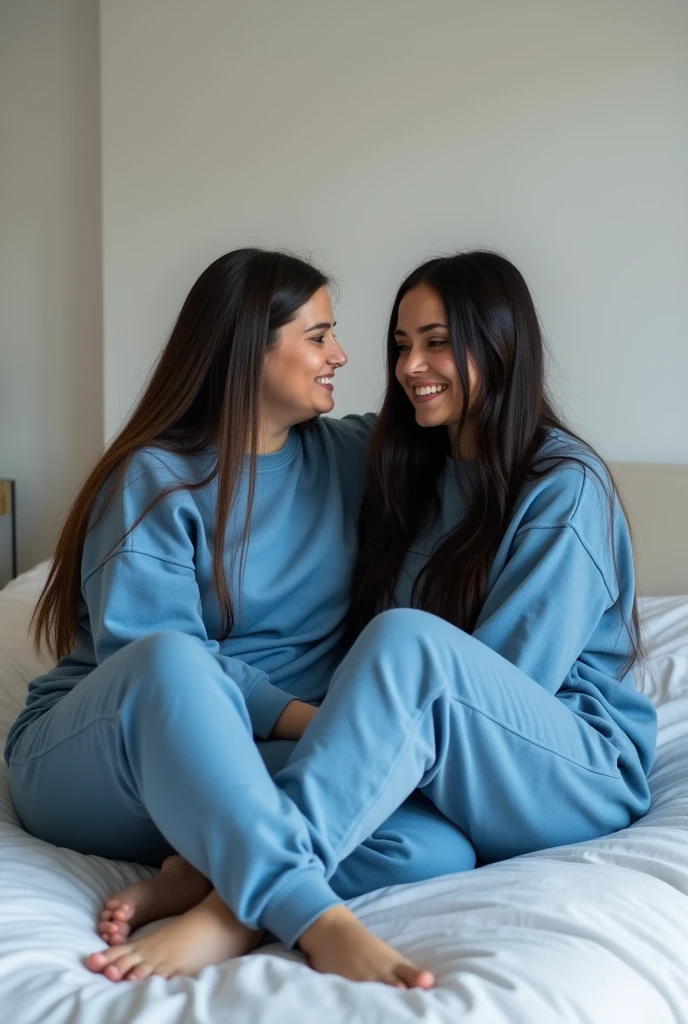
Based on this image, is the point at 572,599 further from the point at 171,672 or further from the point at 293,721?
the point at 171,672

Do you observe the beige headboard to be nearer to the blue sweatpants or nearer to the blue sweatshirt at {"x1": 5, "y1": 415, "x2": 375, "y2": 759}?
the blue sweatshirt at {"x1": 5, "y1": 415, "x2": 375, "y2": 759}

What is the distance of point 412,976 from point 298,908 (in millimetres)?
128

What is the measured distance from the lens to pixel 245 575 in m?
1.50

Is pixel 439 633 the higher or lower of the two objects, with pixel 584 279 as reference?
lower

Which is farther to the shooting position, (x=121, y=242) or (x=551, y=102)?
(x=121, y=242)

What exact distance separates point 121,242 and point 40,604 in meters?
1.71

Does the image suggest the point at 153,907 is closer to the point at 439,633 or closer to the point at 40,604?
the point at 439,633

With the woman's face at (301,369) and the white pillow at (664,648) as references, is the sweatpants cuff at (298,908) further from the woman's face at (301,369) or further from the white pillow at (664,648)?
the white pillow at (664,648)

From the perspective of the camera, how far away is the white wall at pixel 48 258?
10.7ft

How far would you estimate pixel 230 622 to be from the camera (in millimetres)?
1484

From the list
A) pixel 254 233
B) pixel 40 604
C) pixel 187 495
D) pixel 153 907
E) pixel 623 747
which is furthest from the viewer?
pixel 254 233

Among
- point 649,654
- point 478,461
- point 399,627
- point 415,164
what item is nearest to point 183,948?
point 399,627

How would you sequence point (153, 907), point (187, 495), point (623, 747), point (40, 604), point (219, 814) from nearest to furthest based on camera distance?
A: 1. point (219, 814)
2. point (153, 907)
3. point (623, 747)
4. point (187, 495)
5. point (40, 604)

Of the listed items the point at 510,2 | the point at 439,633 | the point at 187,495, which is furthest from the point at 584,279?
the point at 439,633
